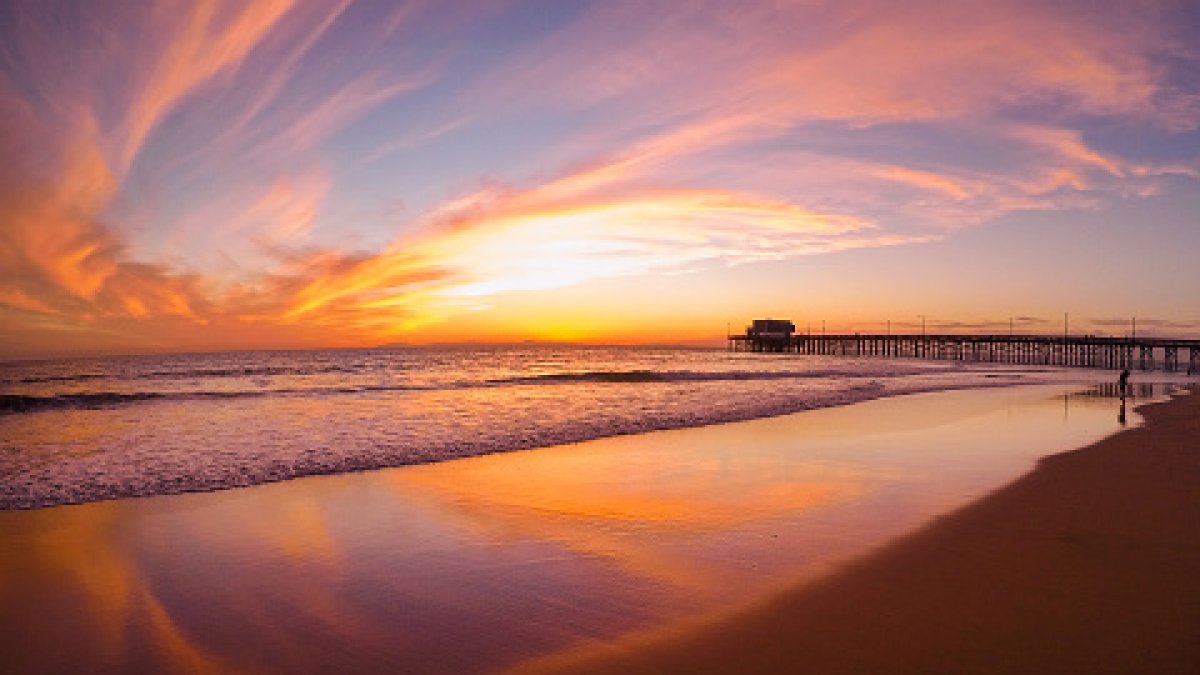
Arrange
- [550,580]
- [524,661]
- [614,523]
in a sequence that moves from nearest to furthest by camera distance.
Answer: [524,661], [550,580], [614,523]

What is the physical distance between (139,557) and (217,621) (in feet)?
8.47

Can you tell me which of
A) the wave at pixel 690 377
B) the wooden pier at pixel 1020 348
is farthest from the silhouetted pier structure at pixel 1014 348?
the wave at pixel 690 377

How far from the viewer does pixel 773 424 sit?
19.1 metres

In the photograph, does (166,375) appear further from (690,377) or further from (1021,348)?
(1021,348)

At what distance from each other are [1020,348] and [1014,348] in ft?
15.0

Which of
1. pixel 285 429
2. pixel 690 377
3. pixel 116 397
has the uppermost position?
pixel 285 429

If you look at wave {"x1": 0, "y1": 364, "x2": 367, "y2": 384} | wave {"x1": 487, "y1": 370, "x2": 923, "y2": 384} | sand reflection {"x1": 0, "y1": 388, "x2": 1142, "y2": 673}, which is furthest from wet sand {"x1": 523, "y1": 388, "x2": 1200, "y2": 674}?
wave {"x1": 0, "y1": 364, "x2": 367, "y2": 384}

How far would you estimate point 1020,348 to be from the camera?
352 ft

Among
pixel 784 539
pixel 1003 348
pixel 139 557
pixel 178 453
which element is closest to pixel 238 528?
pixel 139 557

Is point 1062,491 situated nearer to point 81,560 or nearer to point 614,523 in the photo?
point 614,523

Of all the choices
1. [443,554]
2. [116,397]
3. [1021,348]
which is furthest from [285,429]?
[1021,348]

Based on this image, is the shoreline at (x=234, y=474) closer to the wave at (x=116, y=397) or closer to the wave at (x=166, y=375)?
the wave at (x=116, y=397)

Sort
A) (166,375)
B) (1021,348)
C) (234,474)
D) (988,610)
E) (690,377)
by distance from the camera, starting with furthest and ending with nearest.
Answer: (1021,348), (166,375), (690,377), (234,474), (988,610)

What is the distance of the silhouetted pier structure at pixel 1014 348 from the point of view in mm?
87062
